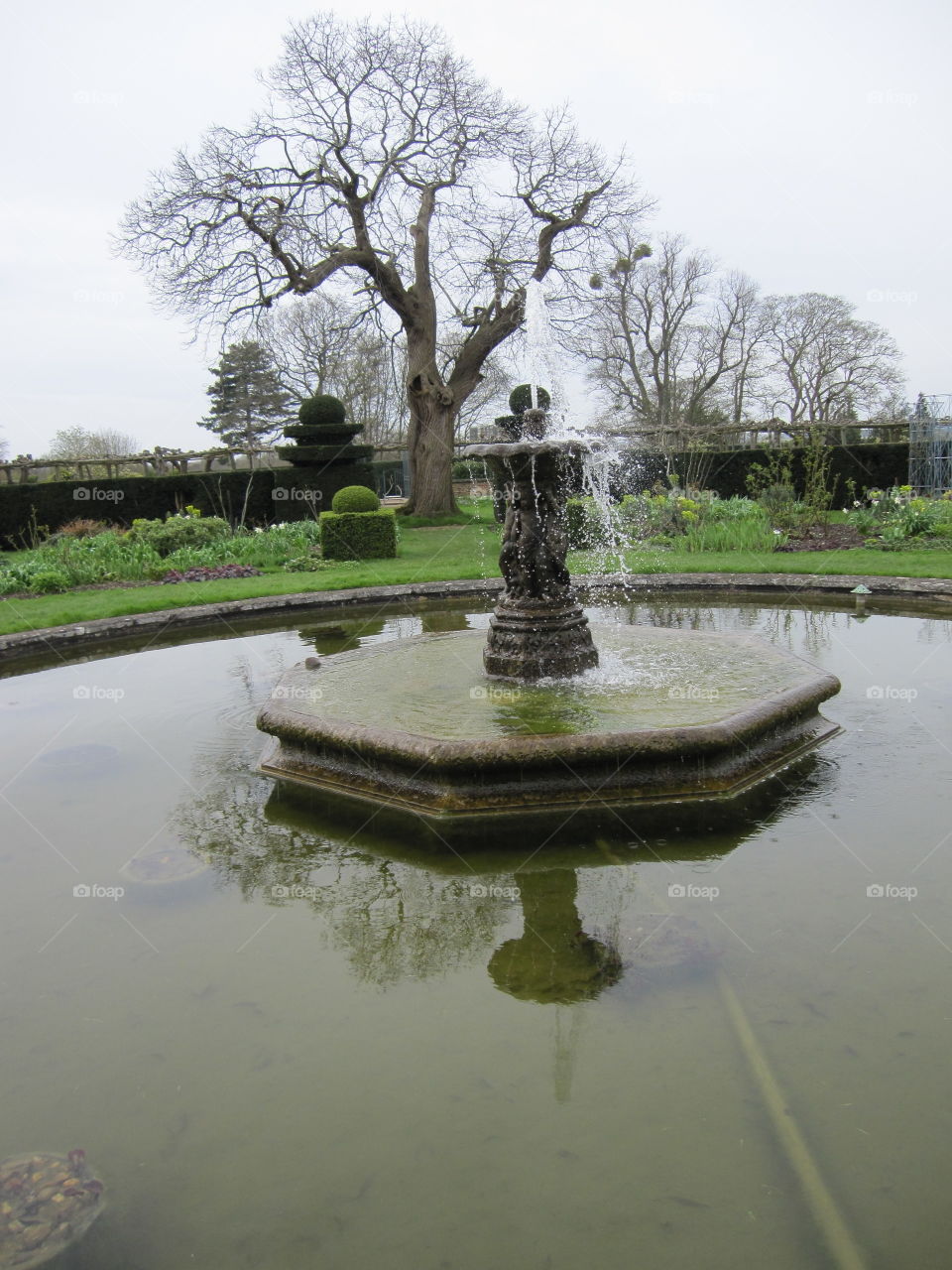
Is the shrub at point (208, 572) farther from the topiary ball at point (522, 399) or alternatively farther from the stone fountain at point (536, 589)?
the topiary ball at point (522, 399)

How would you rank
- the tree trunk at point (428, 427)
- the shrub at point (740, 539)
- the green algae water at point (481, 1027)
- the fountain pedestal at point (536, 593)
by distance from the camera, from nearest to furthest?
the green algae water at point (481, 1027) → the fountain pedestal at point (536, 593) → the shrub at point (740, 539) → the tree trunk at point (428, 427)

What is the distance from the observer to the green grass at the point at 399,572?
1152 centimetres

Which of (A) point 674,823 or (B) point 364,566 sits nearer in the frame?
(A) point 674,823

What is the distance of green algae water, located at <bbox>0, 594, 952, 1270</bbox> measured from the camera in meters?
2.20

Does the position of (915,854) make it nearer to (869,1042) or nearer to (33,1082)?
(869,1042)

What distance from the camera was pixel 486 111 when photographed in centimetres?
2244

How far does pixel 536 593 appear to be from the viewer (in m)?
6.35

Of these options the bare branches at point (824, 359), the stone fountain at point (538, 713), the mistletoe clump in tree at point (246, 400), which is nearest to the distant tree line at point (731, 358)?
the bare branches at point (824, 359)

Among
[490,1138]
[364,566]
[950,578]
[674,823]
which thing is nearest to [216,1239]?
[490,1138]

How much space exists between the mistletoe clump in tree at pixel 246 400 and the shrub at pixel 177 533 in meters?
31.0

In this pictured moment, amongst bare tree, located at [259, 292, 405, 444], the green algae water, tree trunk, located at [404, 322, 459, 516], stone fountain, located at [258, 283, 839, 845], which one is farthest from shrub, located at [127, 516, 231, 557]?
bare tree, located at [259, 292, 405, 444]

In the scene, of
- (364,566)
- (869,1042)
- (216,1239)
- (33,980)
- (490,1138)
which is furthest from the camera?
(364,566)

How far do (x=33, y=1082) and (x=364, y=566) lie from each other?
1293 cm

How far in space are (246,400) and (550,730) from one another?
46.3m
